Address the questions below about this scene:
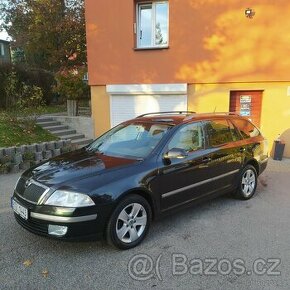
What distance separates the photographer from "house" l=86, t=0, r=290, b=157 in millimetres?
10102

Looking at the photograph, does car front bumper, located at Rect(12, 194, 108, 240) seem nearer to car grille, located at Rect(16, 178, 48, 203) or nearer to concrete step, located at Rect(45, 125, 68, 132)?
car grille, located at Rect(16, 178, 48, 203)

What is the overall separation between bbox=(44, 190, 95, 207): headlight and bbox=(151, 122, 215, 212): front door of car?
976 millimetres

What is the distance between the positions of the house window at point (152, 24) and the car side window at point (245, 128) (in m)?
5.50

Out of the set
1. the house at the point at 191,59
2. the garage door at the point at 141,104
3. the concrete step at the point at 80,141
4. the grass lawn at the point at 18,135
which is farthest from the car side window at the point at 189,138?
the concrete step at the point at 80,141

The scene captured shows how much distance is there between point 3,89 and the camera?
545 inches

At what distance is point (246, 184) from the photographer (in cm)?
621

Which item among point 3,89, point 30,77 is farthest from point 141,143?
point 30,77

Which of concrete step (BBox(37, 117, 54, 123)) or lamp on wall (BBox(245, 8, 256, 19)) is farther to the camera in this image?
concrete step (BBox(37, 117, 54, 123))

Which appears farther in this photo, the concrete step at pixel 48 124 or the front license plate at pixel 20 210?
the concrete step at pixel 48 124

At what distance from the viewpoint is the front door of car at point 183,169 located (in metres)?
4.55

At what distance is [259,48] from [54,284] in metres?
9.10

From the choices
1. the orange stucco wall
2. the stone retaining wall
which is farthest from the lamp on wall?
the stone retaining wall

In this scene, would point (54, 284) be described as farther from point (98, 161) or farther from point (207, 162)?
point (207, 162)

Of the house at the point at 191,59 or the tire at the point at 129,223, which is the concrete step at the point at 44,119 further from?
the tire at the point at 129,223
